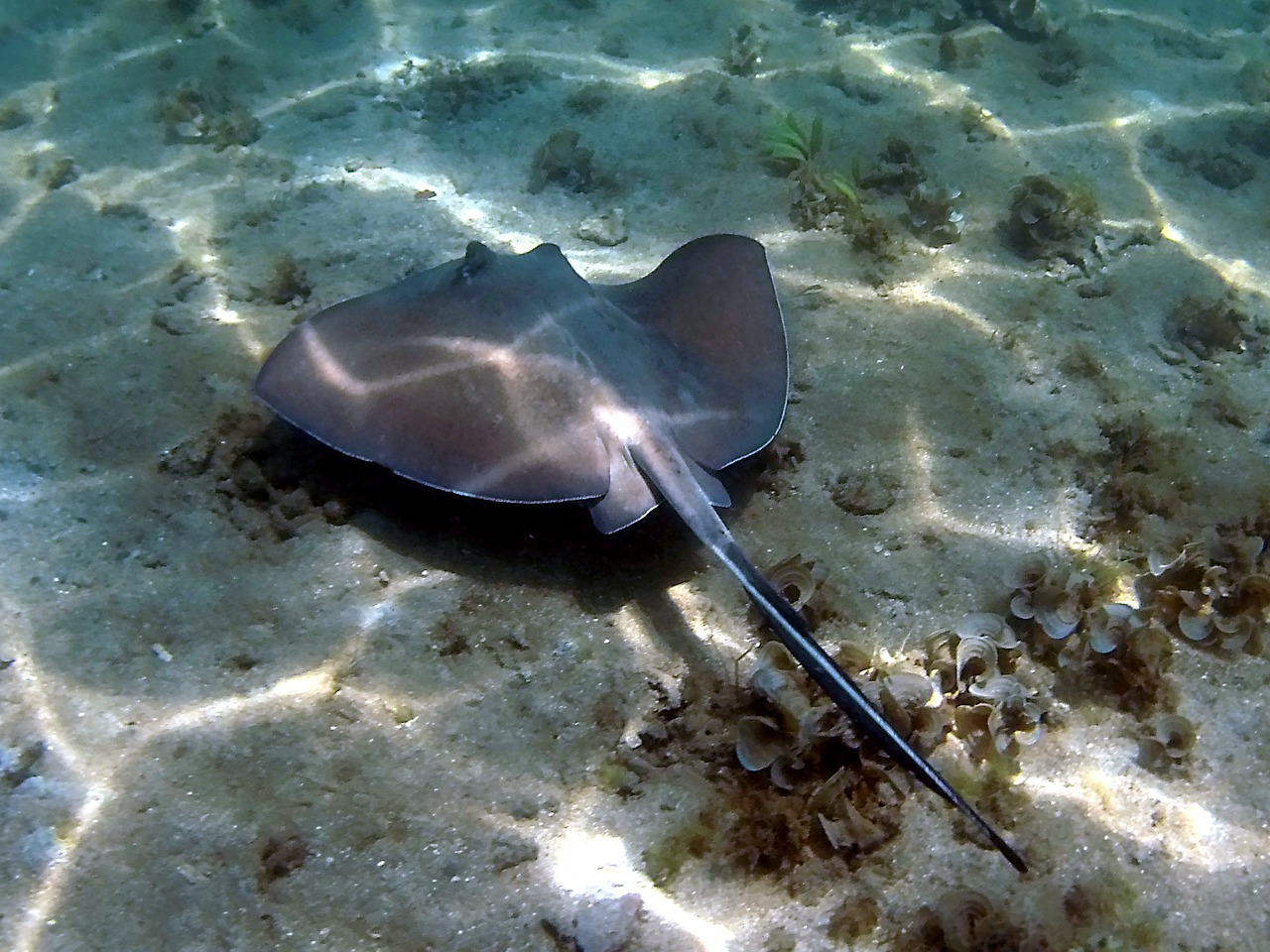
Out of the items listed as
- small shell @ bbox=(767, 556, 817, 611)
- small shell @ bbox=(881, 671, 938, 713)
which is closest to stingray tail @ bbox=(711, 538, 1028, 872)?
small shell @ bbox=(881, 671, 938, 713)

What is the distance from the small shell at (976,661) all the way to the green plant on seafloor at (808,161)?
4.04 m

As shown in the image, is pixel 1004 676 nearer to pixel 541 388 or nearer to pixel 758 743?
pixel 758 743

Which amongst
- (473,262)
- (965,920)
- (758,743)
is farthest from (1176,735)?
(473,262)

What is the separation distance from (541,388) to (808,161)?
434 cm

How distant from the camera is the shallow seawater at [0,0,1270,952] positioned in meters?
3.05

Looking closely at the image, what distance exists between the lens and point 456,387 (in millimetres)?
4016

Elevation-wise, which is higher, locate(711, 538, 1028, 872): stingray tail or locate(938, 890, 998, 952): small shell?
locate(711, 538, 1028, 872): stingray tail

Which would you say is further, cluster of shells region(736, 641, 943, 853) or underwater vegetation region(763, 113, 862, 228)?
underwater vegetation region(763, 113, 862, 228)

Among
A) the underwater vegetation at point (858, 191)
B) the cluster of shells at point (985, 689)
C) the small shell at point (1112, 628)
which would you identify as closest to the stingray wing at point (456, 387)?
the cluster of shells at point (985, 689)

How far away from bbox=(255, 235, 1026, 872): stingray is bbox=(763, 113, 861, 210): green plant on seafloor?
244 cm

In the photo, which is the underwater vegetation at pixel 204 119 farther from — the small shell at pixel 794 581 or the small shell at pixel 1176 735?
A: the small shell at pixel 1176 735

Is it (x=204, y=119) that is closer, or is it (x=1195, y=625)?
(x=1195, y=625)

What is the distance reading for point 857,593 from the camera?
13.5 ft

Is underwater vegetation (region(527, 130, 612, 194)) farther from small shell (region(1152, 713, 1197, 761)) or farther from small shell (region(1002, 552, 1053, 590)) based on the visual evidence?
small shell (region(1152, 713, 1197, 761))
